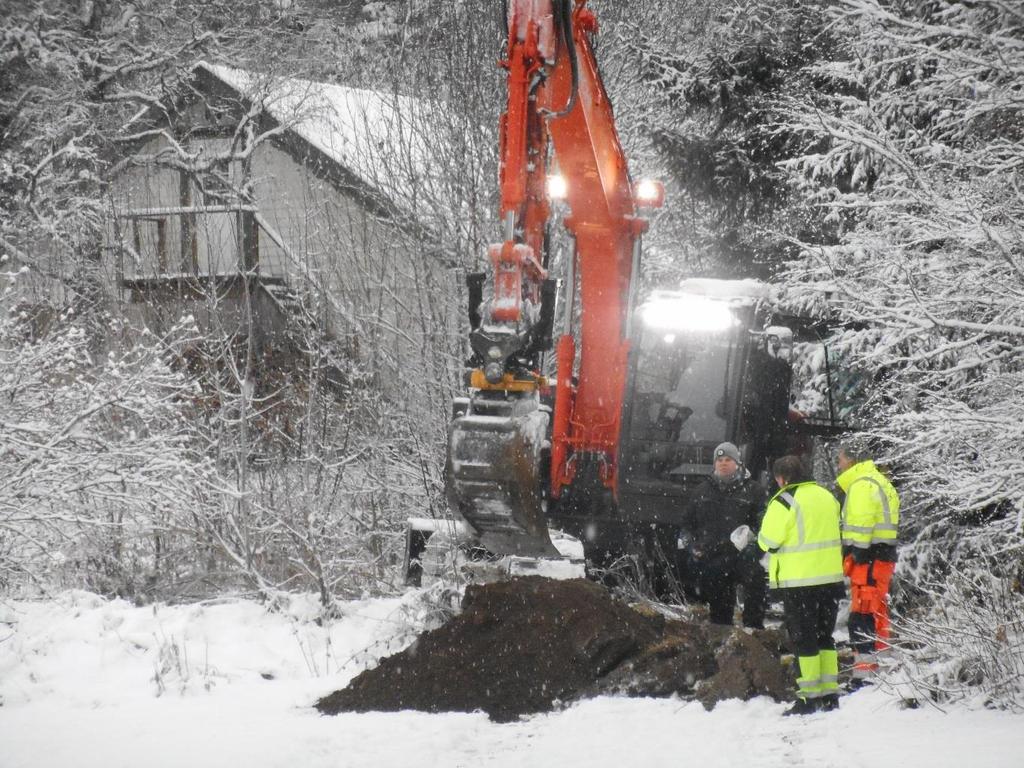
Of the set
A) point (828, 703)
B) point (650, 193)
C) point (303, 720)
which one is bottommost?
point (303, 720)

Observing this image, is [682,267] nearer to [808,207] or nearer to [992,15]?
[808,207]

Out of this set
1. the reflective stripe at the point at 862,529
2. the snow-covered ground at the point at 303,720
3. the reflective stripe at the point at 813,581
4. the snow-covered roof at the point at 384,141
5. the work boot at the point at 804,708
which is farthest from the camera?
the snow-covered roof at the point at 384,141

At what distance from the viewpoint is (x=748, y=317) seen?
8609mm

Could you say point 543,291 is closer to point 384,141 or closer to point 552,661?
point 552,661

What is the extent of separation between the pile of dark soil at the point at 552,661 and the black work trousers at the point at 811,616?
409 mm

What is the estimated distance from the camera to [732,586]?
8.16m

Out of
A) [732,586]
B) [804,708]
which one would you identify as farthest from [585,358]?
[804,708]

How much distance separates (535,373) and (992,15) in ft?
13.7

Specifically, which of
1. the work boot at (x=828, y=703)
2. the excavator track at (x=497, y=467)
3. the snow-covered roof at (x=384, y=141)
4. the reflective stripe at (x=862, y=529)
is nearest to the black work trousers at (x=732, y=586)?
the reflective stripe at (x=862, y=529)

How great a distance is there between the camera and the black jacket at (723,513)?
26.5 ft

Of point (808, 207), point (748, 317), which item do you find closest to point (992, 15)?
point (748, 317)

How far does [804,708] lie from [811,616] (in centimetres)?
53

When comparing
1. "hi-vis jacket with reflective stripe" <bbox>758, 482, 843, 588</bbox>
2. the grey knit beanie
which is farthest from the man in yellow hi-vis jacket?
the grey knit beanie

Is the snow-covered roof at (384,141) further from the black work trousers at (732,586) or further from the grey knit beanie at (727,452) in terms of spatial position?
the black work trousers at (732,586)
